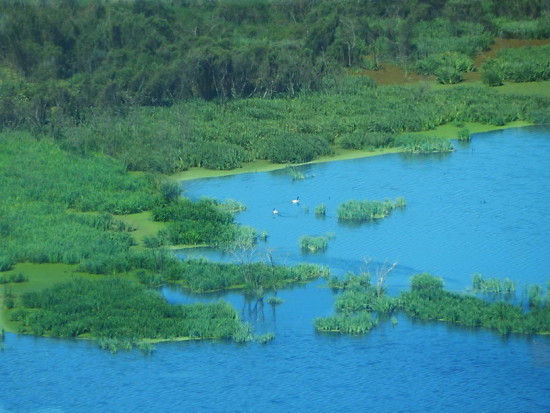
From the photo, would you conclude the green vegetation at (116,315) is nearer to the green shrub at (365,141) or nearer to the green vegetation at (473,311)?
the green vegetation at (473,311)

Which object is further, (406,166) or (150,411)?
(406,166)

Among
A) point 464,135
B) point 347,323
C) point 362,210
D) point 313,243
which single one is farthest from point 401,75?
point 347,323

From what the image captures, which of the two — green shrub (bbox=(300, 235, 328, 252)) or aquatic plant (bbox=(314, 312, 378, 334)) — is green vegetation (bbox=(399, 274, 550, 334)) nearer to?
aquatic plant (bbox=(314, 312, 378, 334))

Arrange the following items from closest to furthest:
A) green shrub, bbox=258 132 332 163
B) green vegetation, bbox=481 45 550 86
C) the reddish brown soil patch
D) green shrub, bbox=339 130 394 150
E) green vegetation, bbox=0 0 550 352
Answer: green vegetation, bbox=0 0 550 352 < green shrub, bbox=258 132 332 163 < green shrub, bbox=339 130 394 150 < green vegetation, bbox=481 45 550 86 < the reddish brown soil patch

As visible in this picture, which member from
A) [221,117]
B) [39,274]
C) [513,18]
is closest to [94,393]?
[39,274]

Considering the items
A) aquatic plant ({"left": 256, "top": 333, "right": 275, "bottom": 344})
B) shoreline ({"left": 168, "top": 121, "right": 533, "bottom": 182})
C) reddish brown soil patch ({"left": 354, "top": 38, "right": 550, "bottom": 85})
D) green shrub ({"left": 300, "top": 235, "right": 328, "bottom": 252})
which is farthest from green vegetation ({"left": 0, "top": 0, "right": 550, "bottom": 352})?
green shrub ({"left": 300, "top": 235, "right": 328, "bottom": 252})

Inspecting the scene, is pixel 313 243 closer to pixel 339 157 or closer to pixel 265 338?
pixel 265 338

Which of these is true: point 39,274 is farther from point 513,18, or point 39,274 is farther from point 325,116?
point 513,18
